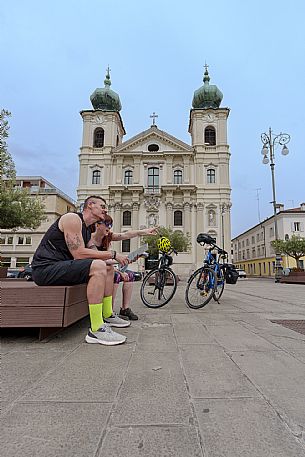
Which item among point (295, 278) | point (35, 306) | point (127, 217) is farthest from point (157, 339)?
point (127, 217)

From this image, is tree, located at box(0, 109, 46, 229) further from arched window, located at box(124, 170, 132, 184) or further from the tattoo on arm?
arched window, located at box(124, 170, 132, 184)

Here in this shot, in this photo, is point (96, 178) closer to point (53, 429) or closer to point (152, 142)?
point (152, 142)

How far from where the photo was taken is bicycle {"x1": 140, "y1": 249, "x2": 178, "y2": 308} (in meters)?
5.36

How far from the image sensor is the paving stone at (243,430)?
103 centimetres

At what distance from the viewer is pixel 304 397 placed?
59.4 inches

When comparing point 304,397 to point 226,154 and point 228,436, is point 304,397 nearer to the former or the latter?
point 228,436

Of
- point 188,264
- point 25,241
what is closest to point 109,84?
point 25,241

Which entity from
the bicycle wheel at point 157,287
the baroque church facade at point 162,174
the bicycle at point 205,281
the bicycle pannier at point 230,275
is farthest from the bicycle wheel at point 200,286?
the baroque church facade at point 162,174

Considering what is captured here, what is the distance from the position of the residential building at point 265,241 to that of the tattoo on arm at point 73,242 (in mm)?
30744

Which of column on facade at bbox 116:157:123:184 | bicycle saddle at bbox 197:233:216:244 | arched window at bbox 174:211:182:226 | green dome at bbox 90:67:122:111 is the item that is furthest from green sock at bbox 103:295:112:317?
green dome at bbox 90:67:122:111

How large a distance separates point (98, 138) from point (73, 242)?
45052 millimetres

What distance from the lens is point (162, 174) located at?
141 ft

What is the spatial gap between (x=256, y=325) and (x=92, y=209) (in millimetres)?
2459

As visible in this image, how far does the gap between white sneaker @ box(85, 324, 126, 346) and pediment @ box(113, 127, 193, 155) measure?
42161 mm
